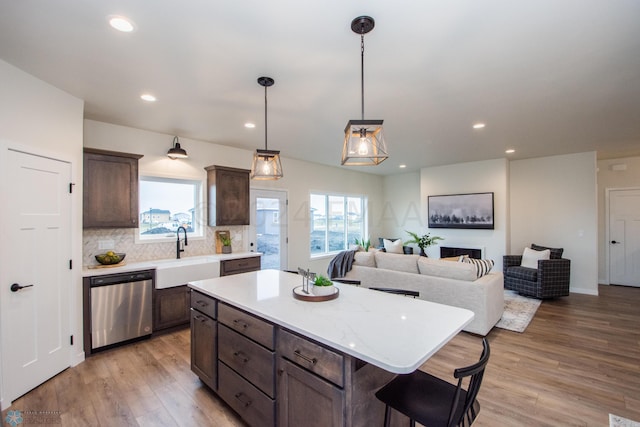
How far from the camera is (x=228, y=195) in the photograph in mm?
4695

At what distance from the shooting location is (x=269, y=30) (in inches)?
78.5

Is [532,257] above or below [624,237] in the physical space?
below

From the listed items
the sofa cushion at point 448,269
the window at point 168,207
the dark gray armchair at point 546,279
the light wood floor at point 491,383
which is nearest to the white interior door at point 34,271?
the light wood floor at point 491,383

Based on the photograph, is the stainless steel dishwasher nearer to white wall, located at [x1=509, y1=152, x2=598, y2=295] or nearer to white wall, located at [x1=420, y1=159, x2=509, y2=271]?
white wall, located at [x1=420, y1=159, x2=509, y2=271]

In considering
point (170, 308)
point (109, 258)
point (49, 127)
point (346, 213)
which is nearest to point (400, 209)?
point (346, 213)

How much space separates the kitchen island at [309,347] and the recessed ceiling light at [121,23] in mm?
1999

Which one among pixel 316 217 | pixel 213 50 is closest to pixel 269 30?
pixel 213 50

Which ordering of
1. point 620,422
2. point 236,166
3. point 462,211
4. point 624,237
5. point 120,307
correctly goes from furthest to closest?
point 462,211, point 624,237, point 236,166, point 120,307, point 620,422

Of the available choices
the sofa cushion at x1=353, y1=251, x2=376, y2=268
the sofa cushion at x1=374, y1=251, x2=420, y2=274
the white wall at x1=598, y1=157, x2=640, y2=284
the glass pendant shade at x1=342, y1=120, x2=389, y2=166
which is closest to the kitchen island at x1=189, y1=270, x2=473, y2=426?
the glass pendant shade at x1=342, y1=120, x2=389, y2=166

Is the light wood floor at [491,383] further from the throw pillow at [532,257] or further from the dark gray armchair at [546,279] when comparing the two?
the throw pillow at [532,257]

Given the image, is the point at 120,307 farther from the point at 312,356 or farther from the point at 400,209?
the point at 400,209

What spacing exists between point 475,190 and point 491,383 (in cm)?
485

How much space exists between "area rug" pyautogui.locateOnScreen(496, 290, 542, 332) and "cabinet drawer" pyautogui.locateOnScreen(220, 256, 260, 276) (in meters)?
3.71

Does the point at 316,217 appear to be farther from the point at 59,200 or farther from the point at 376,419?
the point at 376,419
